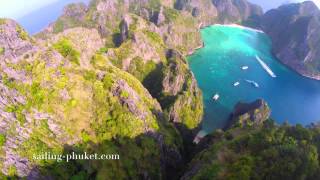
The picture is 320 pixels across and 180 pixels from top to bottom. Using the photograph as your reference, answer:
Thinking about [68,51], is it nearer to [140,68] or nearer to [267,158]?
[267,158]

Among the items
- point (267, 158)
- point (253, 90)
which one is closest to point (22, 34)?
point (267, 158)

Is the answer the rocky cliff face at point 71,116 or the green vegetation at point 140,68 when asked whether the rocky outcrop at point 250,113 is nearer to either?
the green vegetation at point 140,68

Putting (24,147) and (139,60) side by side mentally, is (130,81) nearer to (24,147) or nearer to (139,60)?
(24,147)

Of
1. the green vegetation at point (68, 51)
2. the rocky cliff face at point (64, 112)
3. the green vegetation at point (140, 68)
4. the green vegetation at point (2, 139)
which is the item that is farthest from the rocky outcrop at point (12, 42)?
the green vegetation at point (140, 68)

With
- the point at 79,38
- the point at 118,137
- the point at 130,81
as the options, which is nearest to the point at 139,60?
the point at 79,38

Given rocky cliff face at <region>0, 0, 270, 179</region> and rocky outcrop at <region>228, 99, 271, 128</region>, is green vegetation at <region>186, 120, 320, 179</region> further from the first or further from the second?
rocky outcrop at <region>228, 99, 271, 128</region>

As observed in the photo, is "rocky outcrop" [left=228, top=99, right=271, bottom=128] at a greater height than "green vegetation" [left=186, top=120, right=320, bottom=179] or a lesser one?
greater

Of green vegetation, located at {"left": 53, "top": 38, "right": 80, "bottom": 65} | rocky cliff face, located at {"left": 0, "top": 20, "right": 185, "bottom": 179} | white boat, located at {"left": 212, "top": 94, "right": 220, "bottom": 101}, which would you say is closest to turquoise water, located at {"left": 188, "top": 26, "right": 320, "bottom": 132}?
white boat, located at {"left": 212, "top": 94, "right": 220, "bottom": 101}
